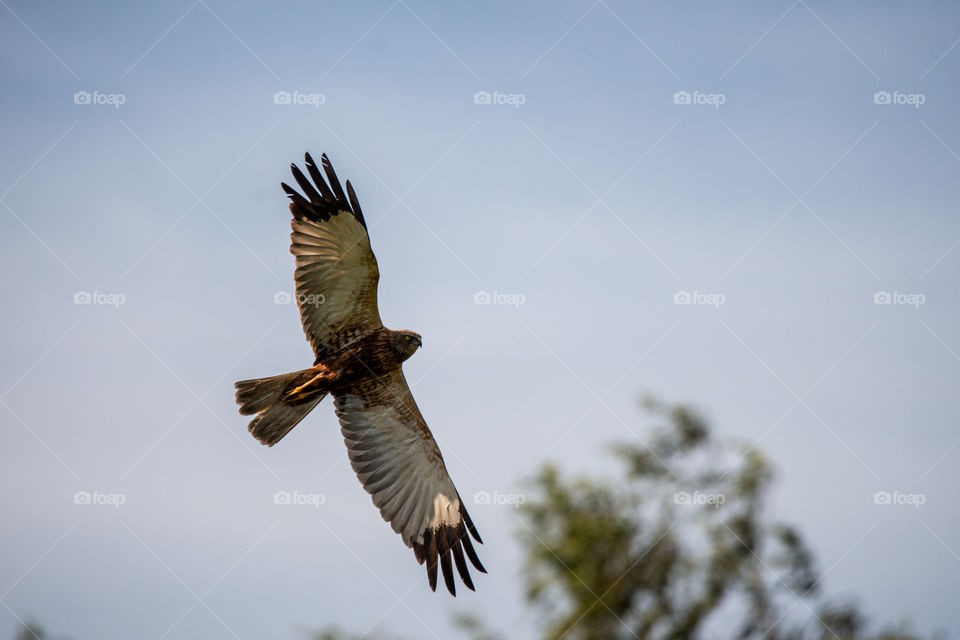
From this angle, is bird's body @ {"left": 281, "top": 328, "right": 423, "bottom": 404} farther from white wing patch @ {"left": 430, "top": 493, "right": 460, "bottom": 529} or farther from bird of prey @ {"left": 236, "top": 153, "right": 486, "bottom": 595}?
white wing patch @ {"left": 430, "top": 493, "right": 460, "bottom": 529}

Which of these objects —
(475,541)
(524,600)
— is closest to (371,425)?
(475,541)

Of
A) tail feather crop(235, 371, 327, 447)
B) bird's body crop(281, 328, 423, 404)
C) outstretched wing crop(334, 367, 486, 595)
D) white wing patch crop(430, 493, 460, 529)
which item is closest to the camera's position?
tail feather crop(235, 371, 327, 447)

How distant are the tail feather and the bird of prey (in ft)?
0.03

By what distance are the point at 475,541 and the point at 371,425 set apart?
5.59 ft

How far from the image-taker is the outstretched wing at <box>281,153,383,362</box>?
11445mm

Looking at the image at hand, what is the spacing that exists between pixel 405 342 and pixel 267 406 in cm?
155

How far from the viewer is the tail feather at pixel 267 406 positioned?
11.4 meters

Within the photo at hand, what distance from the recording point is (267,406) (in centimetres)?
1141

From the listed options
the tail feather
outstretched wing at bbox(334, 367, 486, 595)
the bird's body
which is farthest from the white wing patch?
the tail feather

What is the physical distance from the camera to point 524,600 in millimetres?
17031

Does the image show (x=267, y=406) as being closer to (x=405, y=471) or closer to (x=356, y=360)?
(x=356, y=360)

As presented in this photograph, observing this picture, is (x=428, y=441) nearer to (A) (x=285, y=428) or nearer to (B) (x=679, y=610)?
(A) (x=285, y=428)

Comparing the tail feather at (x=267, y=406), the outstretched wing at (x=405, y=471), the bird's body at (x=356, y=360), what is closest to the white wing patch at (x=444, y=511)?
the outstretched wing at (x=405, y=471)

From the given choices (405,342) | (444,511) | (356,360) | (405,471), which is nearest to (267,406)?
(356,360)
